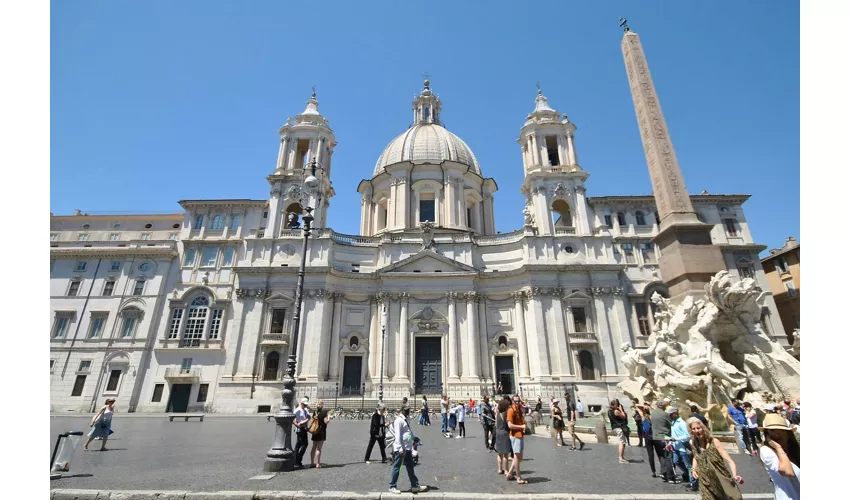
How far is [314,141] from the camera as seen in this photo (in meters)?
36.5

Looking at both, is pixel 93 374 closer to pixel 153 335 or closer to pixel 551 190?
pixel 153 335

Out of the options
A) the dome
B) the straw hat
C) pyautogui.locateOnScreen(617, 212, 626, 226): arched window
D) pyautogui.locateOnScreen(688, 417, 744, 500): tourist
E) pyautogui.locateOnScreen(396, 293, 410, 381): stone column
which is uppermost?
the dome

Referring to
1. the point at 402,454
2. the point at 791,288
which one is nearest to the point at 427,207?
the point at 791,288

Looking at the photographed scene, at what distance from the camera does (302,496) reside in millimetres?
6047

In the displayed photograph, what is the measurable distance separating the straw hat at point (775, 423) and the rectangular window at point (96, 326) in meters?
38.0

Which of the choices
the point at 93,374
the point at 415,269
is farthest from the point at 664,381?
the point at 93,374

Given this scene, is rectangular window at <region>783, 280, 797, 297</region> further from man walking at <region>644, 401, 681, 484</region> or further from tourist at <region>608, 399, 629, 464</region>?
man walking at <region>644, 401, 681, 484</region>

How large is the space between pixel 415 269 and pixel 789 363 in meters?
22.8

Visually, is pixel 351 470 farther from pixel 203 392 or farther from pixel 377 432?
pixel 203 392

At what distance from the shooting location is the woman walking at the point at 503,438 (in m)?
7.66

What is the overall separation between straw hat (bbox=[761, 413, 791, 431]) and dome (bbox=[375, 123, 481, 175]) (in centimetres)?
3647

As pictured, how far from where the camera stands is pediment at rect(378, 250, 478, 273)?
103 ft

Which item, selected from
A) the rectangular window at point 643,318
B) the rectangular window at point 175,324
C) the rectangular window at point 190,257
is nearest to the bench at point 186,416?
the rectangular window at point 175,324

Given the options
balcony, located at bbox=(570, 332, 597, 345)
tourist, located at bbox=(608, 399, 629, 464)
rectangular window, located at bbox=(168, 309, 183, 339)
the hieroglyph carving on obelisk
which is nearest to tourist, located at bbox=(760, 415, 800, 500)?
tourist, located at bbox=(608, 399, 629, 464)
